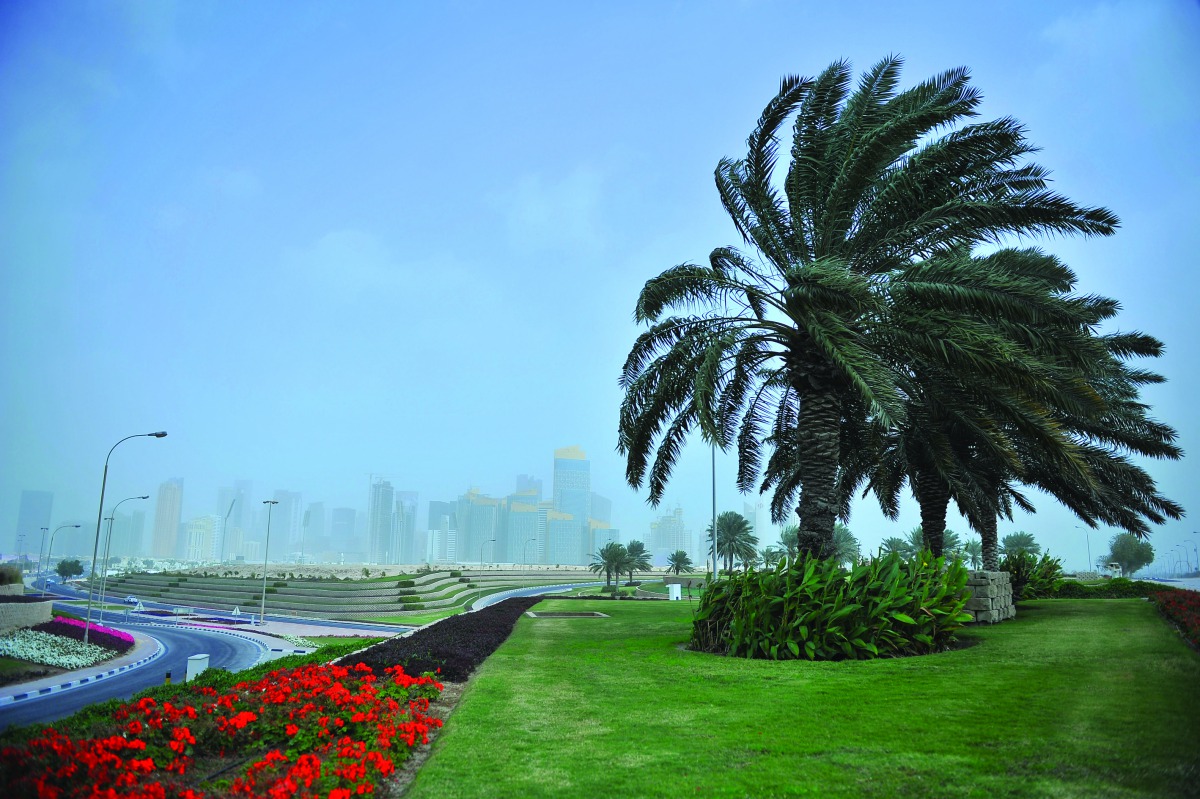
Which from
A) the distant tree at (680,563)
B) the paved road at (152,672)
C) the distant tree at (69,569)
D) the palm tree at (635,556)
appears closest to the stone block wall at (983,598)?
the paved road at (152,672)

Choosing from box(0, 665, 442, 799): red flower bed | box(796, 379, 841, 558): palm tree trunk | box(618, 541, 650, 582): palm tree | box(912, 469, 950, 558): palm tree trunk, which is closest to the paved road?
box(0, 665, 442, 799): red flower bed

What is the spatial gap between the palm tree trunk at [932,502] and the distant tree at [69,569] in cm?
10933

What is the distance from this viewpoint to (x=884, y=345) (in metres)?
14.4

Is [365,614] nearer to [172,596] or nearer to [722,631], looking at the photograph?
[172,596]

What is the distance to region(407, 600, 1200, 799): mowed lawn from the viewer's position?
17.1ft

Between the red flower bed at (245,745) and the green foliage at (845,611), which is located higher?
the green foliage at (845,611)

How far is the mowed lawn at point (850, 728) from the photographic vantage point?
17.1 ft

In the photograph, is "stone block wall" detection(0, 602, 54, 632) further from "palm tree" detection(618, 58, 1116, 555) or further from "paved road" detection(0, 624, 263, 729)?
"palm tree" detection(618, 58, 1116, 555)

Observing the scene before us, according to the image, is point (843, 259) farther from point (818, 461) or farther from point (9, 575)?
point (9, 575)

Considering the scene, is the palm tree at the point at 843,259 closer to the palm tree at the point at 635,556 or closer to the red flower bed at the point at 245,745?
the red flower bed at the point at 245,745

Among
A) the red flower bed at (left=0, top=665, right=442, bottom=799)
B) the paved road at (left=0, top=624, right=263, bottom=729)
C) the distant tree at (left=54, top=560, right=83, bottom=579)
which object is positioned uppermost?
the red flower bed at (left=0, top=665, right=442, bottom=799)

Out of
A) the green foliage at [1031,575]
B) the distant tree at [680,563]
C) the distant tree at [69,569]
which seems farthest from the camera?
the distant tree at [69,569]

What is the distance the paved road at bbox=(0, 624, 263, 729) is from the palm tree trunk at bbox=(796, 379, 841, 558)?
1213 centimetres

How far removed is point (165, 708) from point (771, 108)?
13.8 metres
